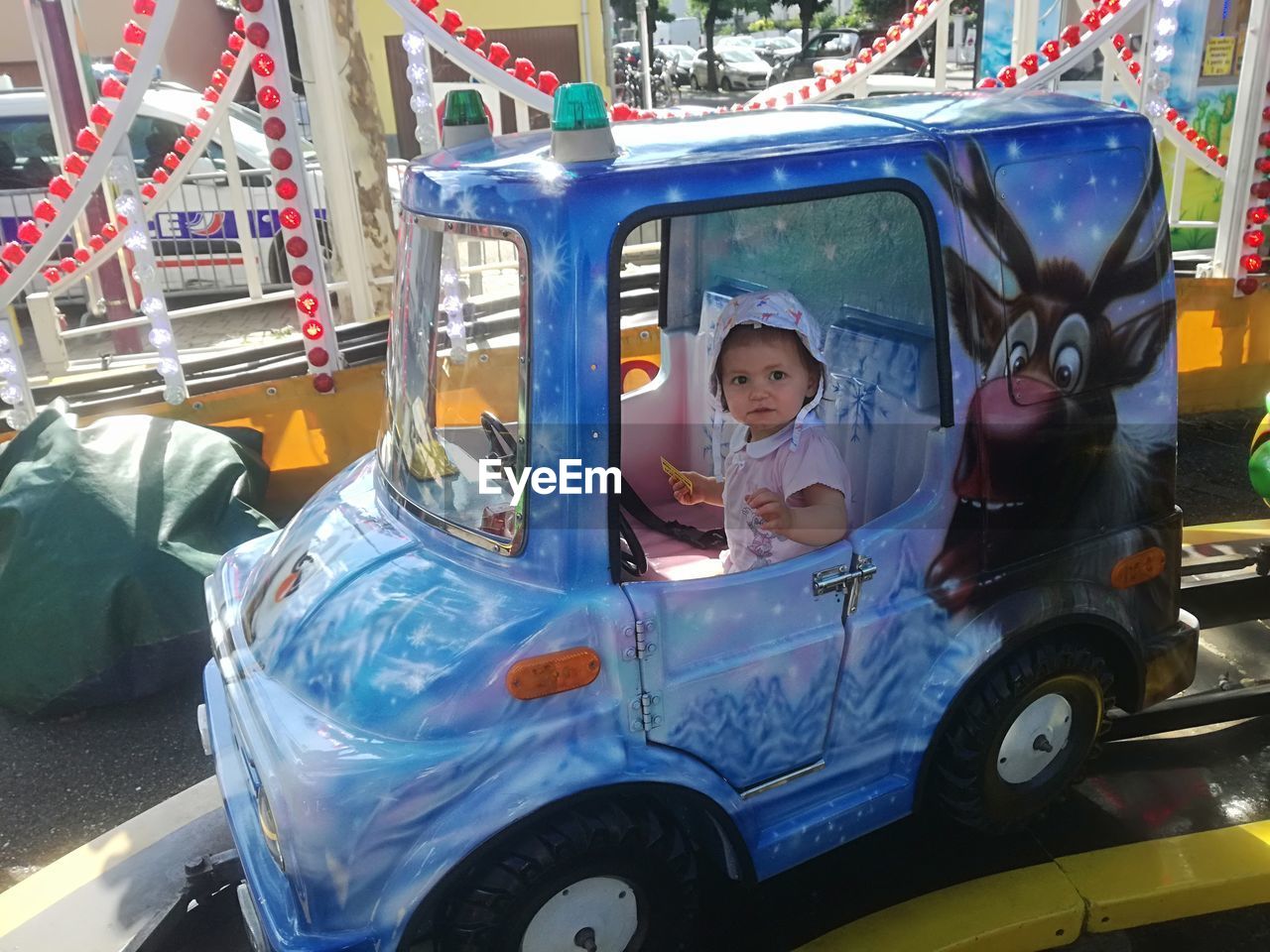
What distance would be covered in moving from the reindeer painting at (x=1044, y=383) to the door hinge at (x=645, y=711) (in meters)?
0.66

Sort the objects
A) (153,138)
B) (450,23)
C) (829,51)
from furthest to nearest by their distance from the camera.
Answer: (829,51) < (153,138) < (450,23)

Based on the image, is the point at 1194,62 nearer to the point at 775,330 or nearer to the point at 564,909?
the point at 775,330

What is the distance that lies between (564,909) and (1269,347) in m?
5.25

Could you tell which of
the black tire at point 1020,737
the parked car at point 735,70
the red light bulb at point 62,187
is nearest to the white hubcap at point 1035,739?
the black tire at point 1020,737

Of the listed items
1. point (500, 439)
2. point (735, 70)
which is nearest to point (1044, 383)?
point (500, 439)

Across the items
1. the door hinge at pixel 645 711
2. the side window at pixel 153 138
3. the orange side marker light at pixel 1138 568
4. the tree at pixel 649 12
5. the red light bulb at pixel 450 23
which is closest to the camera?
the door hinge at pixel 645 711

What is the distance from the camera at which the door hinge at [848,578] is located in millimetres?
2012

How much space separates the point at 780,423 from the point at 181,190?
8.09 meters

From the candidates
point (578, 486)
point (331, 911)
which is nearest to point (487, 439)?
point (578, 486)

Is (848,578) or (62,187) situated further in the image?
(62,187)

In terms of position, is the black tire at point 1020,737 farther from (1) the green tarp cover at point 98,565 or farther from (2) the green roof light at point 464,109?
(1) the green tarp cover at point 98,565

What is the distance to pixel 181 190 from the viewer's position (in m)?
8.75

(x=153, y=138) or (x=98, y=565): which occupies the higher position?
(x=153, y=138)

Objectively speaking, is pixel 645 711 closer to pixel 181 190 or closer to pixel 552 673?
pixel 552 673
